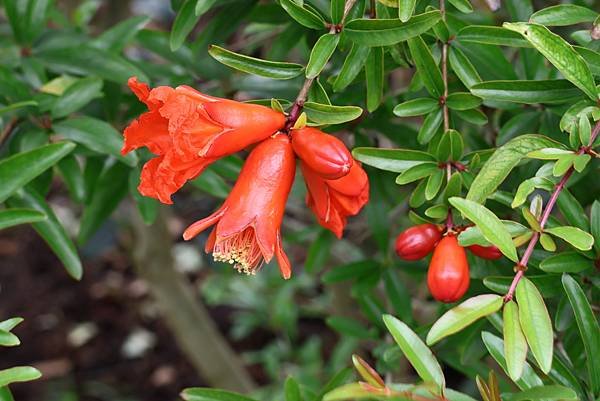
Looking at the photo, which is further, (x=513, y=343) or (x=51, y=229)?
(x=51, y=229)

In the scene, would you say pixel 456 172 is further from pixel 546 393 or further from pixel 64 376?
pixel 64 376

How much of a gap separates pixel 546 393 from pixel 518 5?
1.85ft

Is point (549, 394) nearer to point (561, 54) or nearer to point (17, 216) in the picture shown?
point (561, 54)

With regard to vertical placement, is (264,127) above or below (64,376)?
above

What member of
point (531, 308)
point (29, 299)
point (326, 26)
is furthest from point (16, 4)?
point (29, 299)

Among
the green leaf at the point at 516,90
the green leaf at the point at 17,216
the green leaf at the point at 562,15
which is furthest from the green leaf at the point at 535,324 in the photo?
the green leaf at the point at 17,216

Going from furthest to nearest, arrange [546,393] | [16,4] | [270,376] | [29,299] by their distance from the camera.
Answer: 1. [29,299]
2. [270,376]
3. [16,4]
4. [546,393]

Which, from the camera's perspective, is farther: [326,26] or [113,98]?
[113,98]

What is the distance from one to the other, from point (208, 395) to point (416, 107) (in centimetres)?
41

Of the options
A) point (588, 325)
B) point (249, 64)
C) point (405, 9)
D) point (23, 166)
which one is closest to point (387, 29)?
point (405, 9)

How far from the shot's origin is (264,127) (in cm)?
79

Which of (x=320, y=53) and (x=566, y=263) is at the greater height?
(x=320, y=53)

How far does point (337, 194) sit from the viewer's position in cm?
86

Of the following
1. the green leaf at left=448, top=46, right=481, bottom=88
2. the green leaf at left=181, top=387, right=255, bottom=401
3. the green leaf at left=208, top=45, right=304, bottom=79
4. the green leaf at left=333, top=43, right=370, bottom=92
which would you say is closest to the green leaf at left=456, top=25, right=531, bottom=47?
the green leaf at left=448, top=46, right=481, bottom=88
